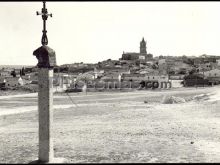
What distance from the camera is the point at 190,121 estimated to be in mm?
21188

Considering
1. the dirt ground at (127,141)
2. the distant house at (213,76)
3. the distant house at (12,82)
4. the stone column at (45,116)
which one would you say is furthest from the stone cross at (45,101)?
the distant house at (213,76)

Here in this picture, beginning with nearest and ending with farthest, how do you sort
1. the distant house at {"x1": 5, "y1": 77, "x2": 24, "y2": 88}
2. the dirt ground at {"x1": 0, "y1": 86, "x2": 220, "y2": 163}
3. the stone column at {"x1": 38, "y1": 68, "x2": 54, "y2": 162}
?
the stone column at {"x1": 38, "y1": 68, "x2": 54, "y2": 162}
the dirt ground at {"x1": 0, "y1": 86, "x2": 220, "y2": 163}
the distant house at {"x1": 5, "y1": 77, "x2": 24, "y2": 88}

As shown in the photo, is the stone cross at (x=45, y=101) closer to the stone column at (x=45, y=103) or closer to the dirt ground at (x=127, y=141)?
the stone column at (x=45, y=103)

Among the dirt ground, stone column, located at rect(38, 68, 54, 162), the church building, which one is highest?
the church building

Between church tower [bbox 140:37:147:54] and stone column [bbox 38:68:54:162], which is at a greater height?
church tower [bbox 140:37:147:54]

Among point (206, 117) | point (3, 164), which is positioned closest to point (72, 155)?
point (3, 164)

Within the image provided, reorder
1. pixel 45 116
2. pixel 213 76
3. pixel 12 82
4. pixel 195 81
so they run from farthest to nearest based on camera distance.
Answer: pixel 213 76
pixel 12 82
pixel 195 81
pixel 45 116

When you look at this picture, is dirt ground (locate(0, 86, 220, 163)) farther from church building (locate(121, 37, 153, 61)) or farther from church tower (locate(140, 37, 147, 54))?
church tower (locate(140, 37, 147, 54))

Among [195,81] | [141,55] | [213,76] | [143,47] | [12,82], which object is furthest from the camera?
[143,47]

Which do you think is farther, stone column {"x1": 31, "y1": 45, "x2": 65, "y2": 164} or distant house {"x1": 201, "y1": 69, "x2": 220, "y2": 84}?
distant house {"x1": 201, "y1": 69, "x2": 220, "y2": 84}

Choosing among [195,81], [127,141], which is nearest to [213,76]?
[195,81]

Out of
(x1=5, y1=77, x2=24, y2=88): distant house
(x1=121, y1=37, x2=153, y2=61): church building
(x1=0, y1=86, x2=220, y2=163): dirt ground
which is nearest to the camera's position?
(x1=0, y1=86, x2=220, y2=163): dirt ground

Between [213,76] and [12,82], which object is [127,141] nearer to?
[12,82]

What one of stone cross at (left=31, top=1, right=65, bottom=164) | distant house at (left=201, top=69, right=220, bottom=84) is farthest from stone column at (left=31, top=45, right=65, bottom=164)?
distant house at (left=201, top=69, right=220, bottom=84)
